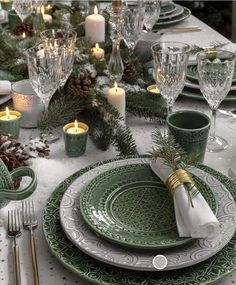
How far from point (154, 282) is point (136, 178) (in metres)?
0.23

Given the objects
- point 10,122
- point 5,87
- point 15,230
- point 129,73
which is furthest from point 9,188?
point 129,73

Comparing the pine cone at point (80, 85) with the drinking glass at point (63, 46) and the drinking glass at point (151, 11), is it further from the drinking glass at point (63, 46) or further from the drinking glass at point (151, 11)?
the drinking glass at point (151, 11)

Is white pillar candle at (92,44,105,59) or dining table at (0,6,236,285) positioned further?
white pillar candle at (92,44,105,59)

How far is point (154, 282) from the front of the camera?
664 mm

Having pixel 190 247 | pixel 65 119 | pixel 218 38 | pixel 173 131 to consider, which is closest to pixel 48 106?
pixel 65 119

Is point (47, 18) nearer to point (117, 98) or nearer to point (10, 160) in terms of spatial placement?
point (117, 98)

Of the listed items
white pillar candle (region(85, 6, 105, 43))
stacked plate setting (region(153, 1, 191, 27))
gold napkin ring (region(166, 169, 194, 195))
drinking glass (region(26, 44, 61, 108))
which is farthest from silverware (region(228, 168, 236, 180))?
stacked plate setting (region(153, 1, 191, 27))

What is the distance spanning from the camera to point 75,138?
98 cm

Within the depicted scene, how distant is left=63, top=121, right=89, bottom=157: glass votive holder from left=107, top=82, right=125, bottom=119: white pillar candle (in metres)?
0.09

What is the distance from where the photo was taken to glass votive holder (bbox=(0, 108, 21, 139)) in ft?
3.33

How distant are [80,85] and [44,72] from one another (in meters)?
0.08

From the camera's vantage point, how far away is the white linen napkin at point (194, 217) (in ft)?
2.28

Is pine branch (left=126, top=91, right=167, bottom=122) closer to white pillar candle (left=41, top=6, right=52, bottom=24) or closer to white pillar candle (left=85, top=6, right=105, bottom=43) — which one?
white pillar candle (left=85, top=6, right=105, bottom=43)

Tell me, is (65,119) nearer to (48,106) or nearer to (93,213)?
(48,106)
